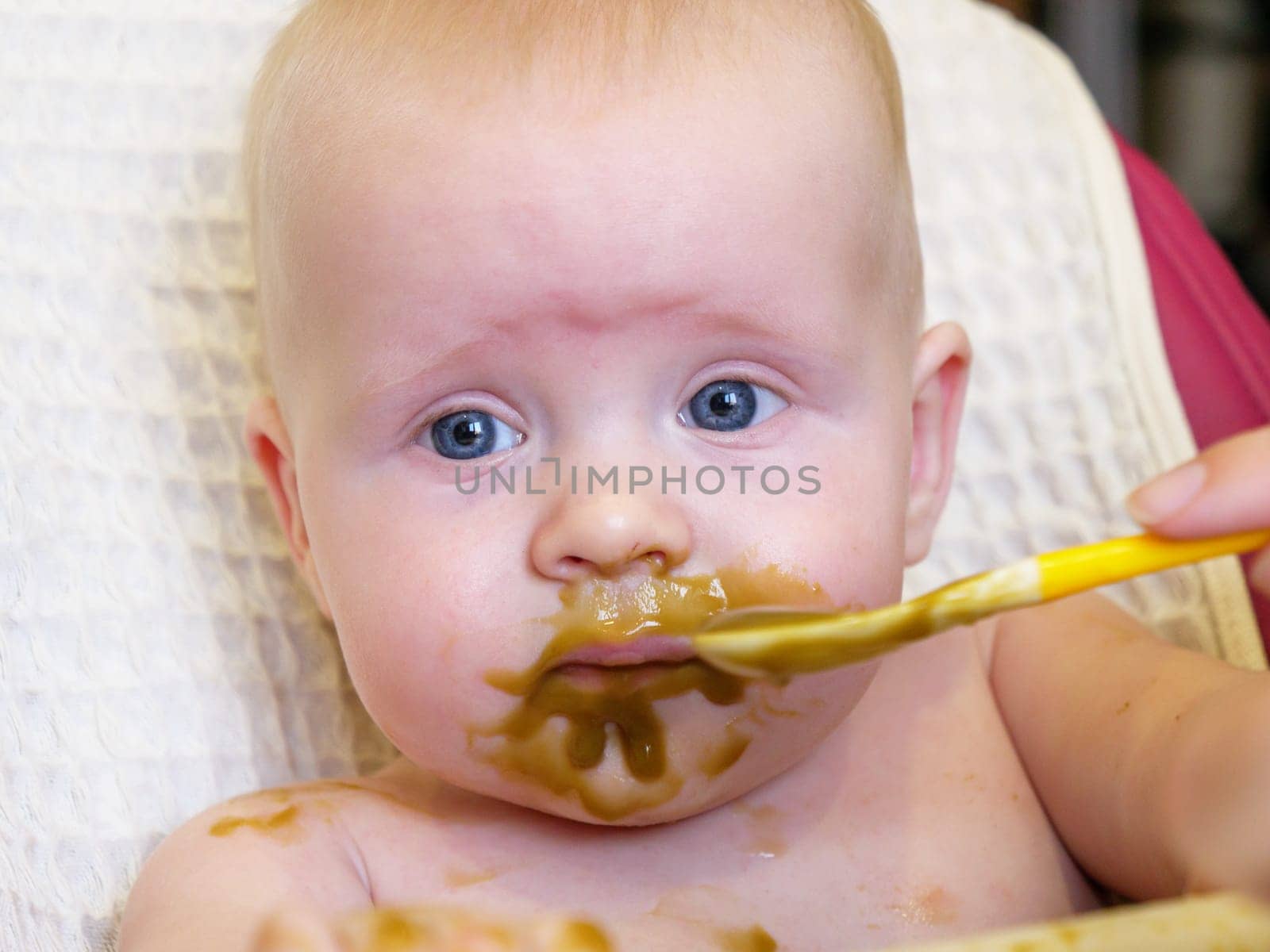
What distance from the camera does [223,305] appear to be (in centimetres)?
107

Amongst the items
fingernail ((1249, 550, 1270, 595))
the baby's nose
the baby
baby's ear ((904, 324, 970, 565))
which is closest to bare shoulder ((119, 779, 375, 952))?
the baby

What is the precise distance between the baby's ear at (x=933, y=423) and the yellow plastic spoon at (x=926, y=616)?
0.79ft

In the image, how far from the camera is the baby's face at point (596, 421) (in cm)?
72

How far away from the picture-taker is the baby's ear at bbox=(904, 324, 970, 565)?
90cm

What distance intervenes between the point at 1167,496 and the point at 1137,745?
211 mm

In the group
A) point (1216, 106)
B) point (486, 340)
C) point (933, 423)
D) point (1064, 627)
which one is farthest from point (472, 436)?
point (1216, 106)

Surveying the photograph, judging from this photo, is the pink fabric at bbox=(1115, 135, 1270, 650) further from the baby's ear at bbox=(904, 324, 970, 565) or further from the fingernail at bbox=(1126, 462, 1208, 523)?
the fingernail at bbox=(1126, 462, 1208, 523)

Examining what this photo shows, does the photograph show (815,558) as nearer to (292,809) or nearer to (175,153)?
(292,809)

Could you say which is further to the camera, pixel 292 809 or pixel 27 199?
pixel 27 199

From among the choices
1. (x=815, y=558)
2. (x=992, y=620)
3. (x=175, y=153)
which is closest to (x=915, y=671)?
(x=992, y=620)

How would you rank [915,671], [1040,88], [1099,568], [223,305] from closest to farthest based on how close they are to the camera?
[1099,568] → [915,671] → [223,305] → [1040,88]

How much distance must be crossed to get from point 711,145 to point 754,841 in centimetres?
42

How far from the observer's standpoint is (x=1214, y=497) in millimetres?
662

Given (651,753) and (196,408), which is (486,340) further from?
(196,408)
